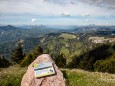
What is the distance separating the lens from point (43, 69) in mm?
24328

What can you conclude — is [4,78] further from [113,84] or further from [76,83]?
[113,84]

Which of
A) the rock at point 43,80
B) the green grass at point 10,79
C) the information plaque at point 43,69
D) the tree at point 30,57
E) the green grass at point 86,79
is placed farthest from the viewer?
the tree at point 30,57

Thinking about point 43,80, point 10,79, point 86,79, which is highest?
point 43,80

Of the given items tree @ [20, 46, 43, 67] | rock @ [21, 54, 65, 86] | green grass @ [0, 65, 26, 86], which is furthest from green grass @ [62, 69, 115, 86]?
tree @ [20, 46, 43, 67]

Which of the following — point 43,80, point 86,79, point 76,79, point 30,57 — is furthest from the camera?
point 30,57

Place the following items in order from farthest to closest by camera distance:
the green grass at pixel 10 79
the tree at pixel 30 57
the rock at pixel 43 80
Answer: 1. the tree at pixel 30 57
2. the green grass at pixel 10 79
3. the rock at pixel 43 80

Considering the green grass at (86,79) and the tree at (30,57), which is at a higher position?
the green grass at (86,79)

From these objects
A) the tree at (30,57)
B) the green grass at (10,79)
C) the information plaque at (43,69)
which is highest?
the information plaque at (43,69)

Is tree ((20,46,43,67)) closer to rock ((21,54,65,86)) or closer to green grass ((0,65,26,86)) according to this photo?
green grass ((0,65,26,86))

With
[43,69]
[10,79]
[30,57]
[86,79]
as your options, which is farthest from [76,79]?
[30,57]

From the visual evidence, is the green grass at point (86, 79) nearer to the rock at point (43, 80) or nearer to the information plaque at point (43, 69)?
the rock at point (43, 80)

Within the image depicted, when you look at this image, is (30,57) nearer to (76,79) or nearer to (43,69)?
(76,79)

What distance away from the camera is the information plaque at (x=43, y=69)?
2356 centimetres

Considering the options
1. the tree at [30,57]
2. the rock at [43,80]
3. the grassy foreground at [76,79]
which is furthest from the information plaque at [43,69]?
the tree at [30,57]
